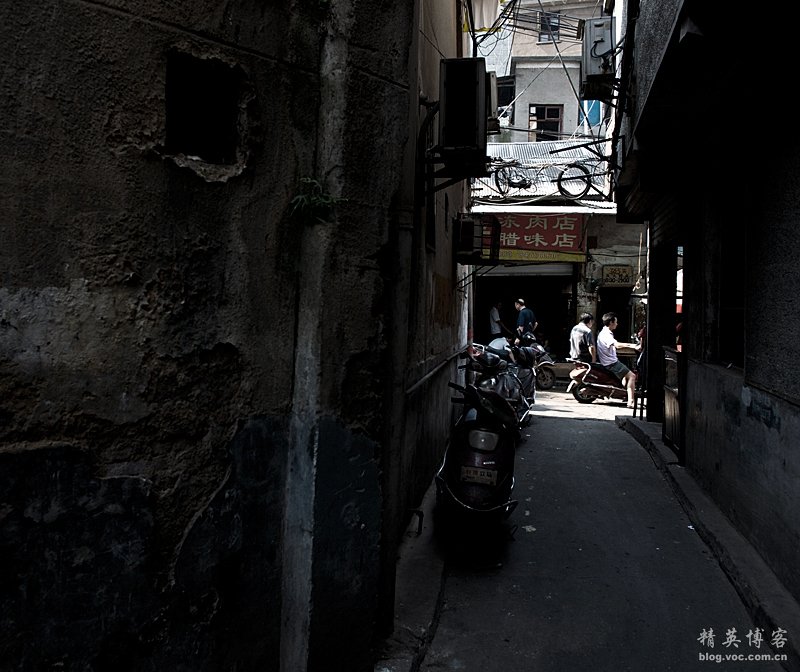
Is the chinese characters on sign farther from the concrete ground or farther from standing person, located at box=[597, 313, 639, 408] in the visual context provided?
the concrete ground

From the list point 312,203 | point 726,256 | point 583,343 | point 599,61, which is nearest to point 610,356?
point 583,343

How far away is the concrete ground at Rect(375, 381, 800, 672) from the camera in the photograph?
353cm

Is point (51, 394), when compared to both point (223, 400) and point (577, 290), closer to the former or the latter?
point (223, 400)

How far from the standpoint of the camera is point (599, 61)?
31.5ft

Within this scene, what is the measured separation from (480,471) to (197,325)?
2.86 m

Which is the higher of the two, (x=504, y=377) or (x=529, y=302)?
(x=529, y=302)

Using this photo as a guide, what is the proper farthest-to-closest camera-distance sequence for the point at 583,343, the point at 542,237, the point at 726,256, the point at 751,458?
the point at 542,237
the point at 583,343
the point at 726,256
the point at 751,458

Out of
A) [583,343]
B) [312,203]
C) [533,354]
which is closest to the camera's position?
[312,203]

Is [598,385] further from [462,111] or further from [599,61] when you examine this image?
[462,111]

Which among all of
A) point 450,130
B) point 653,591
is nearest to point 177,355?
point 450,130

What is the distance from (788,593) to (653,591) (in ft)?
2.74

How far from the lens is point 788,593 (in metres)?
3.85

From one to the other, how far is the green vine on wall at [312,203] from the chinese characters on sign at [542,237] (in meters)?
15.6

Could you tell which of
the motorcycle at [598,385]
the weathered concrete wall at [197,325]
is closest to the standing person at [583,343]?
the motorcycle at [598,385]
